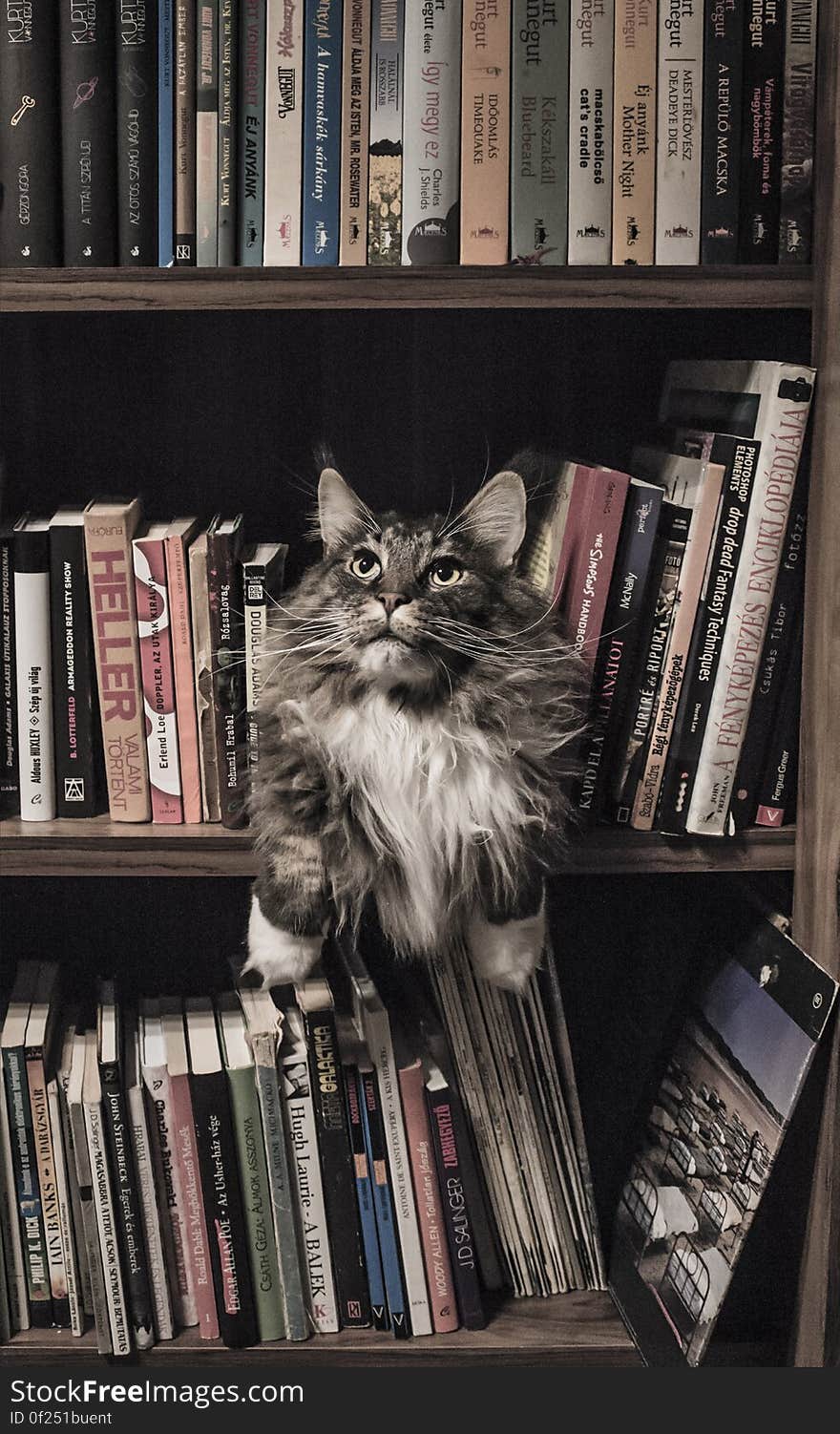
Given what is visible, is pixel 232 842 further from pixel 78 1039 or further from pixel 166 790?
pixel 78 1039

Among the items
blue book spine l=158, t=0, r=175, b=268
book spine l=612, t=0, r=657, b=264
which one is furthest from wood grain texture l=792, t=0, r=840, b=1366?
blue book spine l=158, t=0, r=175, b=268

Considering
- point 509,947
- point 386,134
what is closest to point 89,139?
point 386,134

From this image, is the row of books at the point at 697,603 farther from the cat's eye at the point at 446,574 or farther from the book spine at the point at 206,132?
the book spine at the point at 206,132

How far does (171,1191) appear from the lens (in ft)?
3.88

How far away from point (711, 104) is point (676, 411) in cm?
30

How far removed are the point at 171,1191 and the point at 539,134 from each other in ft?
3.48

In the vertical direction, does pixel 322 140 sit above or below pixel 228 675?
above

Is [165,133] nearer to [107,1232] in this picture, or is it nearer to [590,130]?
[590,130]

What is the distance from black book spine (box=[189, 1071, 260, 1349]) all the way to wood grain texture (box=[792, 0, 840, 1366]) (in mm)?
557

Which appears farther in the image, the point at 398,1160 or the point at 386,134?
the point at 398,1160

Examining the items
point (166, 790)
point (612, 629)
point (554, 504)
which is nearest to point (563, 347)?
point (554, 504)

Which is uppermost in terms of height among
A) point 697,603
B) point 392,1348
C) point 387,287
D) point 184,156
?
point 184,156

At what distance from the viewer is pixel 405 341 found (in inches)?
51.3

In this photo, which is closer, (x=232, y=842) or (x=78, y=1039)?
(x=232, y=842)
